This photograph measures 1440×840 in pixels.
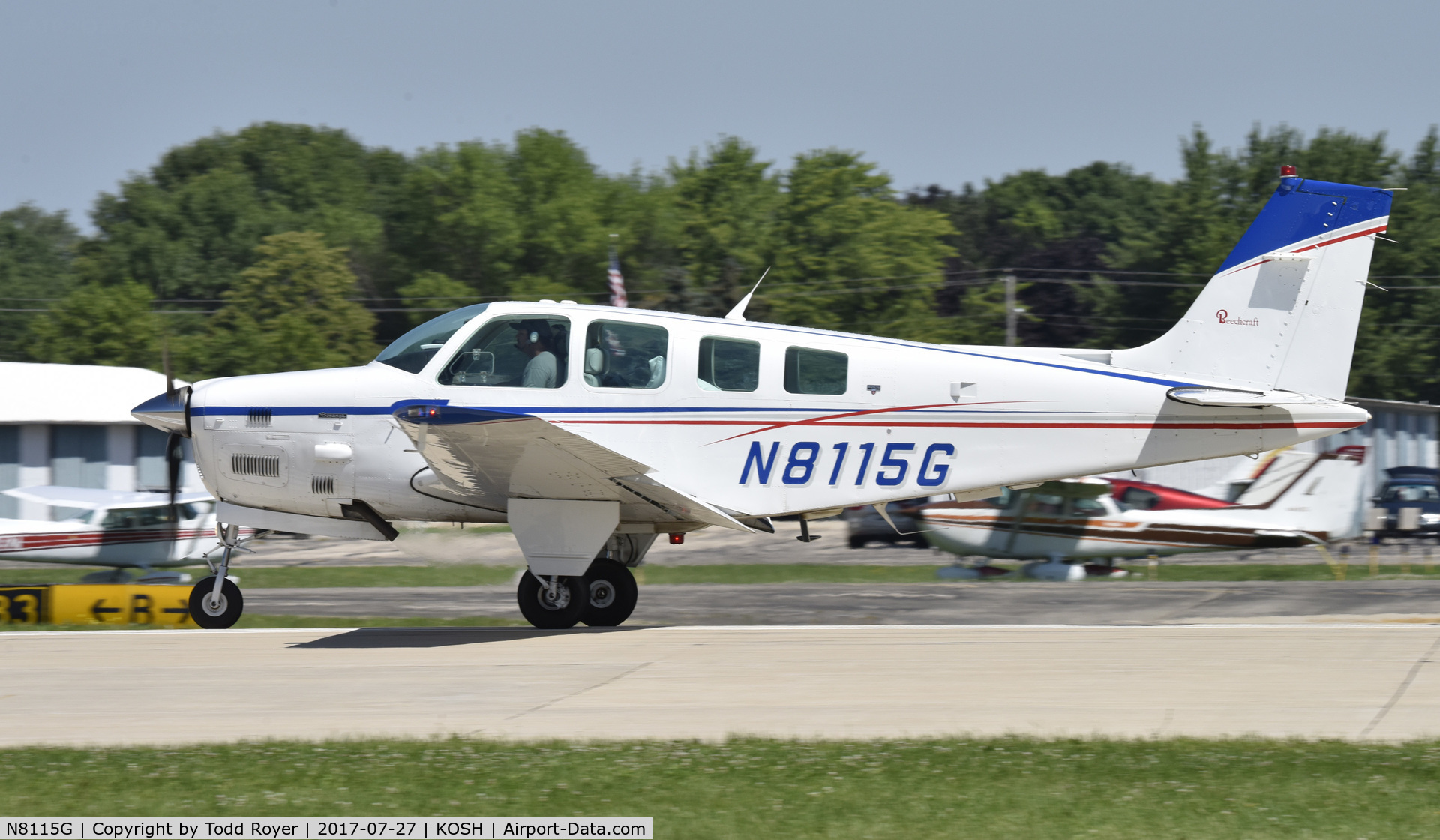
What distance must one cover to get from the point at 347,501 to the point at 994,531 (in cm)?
1174

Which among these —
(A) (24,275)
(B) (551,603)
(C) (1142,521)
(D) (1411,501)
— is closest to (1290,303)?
(B) (551,603)

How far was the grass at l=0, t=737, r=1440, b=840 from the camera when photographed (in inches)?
217

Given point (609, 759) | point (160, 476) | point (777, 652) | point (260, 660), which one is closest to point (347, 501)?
point (260, 660)

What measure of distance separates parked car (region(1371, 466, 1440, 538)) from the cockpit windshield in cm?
2170

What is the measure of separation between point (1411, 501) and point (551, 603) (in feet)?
79.9

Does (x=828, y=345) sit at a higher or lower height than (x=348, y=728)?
higher

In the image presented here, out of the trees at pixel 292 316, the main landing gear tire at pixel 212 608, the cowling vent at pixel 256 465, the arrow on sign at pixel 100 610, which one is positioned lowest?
the arrow on sign at pixel 100 610

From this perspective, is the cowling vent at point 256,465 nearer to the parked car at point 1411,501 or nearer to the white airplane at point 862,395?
the white airplane at point 862,395

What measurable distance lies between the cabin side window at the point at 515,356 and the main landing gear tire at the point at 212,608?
298 centimetres

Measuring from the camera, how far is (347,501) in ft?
38.0

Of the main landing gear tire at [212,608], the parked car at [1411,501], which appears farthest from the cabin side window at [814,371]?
the parked car at [1411,501]

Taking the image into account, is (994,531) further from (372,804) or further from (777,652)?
(372,804)

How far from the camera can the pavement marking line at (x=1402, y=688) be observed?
7.29 m

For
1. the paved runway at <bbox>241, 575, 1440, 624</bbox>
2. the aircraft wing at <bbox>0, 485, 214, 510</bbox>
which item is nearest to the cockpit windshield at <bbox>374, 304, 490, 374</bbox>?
the paved runway at <bbox>241, 575, 1440, 624</bbox>
